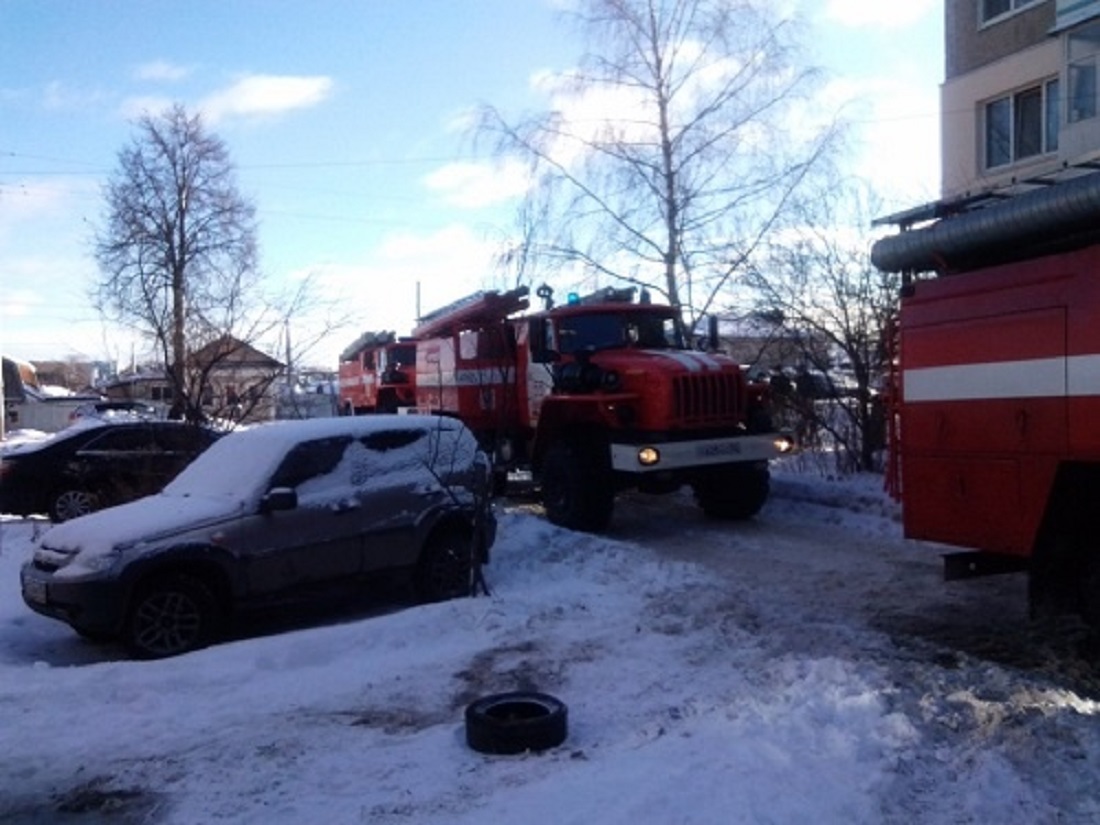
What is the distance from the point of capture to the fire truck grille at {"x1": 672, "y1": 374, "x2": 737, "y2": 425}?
12517 millimetres

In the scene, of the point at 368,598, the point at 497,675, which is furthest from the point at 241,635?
the point at 497,675

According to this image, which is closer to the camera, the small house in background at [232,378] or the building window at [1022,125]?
the small house in background at [232,378]

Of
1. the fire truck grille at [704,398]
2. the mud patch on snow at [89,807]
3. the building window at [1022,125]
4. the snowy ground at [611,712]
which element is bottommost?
the mud patch on snow at [89,807]

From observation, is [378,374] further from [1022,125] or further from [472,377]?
[1022,125]

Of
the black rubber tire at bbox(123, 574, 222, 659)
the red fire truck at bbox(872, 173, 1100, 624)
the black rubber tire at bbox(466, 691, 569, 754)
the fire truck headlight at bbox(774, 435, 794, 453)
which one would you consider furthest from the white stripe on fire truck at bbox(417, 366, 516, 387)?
the black rubber tire at bbox(466, 691, 569, 754)

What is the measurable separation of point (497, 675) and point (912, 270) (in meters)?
4.14

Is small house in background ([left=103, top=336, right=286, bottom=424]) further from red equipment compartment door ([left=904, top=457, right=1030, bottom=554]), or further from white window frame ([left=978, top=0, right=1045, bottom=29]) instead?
white window frame ([left=978, top=0, right=1045, bottom=29])

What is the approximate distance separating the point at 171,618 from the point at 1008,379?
6230 millimetres

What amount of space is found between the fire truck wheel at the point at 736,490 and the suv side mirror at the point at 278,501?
5.97m

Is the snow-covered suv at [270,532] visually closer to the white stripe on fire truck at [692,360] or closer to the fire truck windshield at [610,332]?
the white stripe on fire truck at [692,360]

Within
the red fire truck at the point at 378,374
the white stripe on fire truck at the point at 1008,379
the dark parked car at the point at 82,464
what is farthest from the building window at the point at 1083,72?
the dark parked car at the point at 82,464

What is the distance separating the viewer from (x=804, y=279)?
56.3ft

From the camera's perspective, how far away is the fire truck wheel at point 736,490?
13625mm

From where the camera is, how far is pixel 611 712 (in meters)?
6.11
